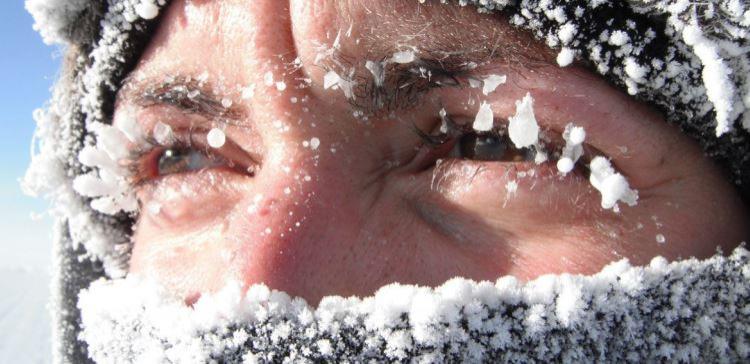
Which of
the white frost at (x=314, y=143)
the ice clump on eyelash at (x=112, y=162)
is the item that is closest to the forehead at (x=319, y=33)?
the white frost at (x=314, y=143)

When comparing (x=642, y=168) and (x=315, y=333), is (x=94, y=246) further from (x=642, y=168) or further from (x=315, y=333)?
(x=642, y=168)

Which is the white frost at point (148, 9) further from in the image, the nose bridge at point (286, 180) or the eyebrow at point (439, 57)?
the eyebrow at point (439, 57)

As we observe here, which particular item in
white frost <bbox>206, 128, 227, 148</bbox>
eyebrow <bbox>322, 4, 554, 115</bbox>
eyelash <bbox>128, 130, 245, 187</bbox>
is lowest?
eyelash <bbox>128, 130, 245, 187</bbox>

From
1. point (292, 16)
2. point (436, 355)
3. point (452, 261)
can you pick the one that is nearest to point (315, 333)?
point (436, 355)

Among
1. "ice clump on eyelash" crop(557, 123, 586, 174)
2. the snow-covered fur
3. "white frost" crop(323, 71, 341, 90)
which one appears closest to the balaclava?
the snow-covered fur

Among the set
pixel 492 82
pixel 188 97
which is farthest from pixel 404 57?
pixel 188 97

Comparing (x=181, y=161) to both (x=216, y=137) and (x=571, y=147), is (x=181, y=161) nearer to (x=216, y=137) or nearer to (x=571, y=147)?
(x=216, y=137)

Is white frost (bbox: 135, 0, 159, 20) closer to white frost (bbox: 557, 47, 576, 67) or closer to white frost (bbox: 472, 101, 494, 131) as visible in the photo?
white frost (bbox: 472, 101, 494, 131)
